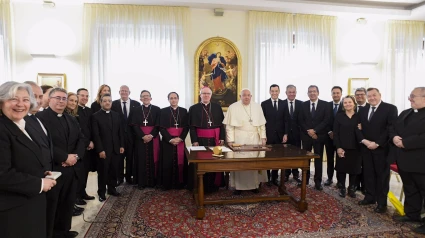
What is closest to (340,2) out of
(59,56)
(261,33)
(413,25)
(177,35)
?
(261,33)

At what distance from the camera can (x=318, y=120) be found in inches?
195

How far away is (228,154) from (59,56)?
498 cm

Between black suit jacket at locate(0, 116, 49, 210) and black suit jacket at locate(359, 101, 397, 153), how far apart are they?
410 centimetres

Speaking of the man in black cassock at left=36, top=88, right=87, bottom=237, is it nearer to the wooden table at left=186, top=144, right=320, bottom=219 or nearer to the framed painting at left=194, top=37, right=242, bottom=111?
the wooden table at left=186, top=144, right=320, bottom=219

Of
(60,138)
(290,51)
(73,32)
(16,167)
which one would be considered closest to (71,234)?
(60,138)

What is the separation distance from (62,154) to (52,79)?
4.34 metres

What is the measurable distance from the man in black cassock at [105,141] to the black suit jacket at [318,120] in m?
3.26

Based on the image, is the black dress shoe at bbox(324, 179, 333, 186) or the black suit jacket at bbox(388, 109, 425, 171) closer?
the black suit jacket at bbox(388, 109, 425, 171)

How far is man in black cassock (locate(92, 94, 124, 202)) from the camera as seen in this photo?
4203 mm

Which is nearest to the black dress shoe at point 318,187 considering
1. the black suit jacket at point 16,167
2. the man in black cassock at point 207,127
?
the man in black cassock at point 207,127

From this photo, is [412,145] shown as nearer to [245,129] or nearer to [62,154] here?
[245,129]

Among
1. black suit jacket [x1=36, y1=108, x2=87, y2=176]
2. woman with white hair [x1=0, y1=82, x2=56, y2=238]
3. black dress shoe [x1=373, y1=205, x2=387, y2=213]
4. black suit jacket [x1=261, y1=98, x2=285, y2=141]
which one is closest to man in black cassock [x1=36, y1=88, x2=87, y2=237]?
black suit jacket [x1=36, y1=108, x2=87, y2=176]

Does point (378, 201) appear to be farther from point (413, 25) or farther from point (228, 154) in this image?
point (413, 25)

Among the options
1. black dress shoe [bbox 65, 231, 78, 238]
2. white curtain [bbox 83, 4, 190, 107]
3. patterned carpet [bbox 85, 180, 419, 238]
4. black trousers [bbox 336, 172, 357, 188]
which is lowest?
patterned carpet [bbox 85, 180, 419, 238]
